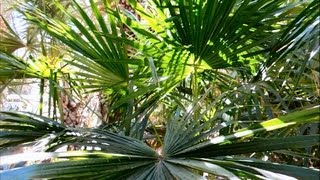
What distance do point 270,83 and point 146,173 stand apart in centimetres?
53

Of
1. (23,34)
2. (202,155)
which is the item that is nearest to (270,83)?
(202,155)

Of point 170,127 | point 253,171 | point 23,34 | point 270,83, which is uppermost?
point 23,34

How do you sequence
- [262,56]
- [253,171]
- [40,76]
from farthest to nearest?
[40,76] < [262,56] < [253,171]

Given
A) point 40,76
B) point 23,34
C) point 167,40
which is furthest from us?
point 23,34

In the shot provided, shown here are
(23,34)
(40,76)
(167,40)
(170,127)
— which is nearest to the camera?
(170,127)

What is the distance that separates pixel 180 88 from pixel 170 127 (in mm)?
506

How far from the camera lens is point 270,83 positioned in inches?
43.8

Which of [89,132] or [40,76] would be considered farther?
[40,76]

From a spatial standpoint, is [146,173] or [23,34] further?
[23,34]

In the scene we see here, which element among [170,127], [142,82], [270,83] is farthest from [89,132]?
[270,83]

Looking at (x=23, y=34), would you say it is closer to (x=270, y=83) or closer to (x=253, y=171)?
(x=270, y=83)

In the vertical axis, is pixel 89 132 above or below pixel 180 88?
below

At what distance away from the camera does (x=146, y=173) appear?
74cm

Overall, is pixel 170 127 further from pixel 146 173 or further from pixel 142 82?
pixel 142 82
